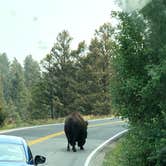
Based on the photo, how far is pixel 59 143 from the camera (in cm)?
2784

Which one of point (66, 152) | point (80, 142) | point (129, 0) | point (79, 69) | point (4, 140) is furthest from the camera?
point (79, 69)

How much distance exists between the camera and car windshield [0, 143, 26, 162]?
11.3 meters

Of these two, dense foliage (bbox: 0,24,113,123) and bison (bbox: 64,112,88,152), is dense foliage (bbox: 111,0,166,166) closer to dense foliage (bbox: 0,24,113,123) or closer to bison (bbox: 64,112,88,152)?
bison (bbox: 64,112,88,152)

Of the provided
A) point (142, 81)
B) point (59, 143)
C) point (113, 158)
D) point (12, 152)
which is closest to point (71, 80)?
point (59, 143)

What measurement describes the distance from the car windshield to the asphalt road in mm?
7793

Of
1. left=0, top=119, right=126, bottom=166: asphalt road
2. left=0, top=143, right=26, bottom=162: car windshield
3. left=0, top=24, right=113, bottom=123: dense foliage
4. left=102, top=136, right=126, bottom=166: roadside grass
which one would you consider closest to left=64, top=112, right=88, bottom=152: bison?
left=0, top=119, right=126, bottom=166: asphalt road

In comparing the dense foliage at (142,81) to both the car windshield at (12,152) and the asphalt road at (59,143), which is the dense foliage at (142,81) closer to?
the asphalt road at (59,143)

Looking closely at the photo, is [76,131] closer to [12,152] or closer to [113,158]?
[113,158]

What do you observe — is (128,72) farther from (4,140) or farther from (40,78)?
(40,78)

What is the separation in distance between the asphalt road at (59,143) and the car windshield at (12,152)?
779 centimetres

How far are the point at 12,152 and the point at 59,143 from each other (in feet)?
53.6

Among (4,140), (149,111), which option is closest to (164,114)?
(149,111)

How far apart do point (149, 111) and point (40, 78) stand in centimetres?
7312

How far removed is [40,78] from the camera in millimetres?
90062
